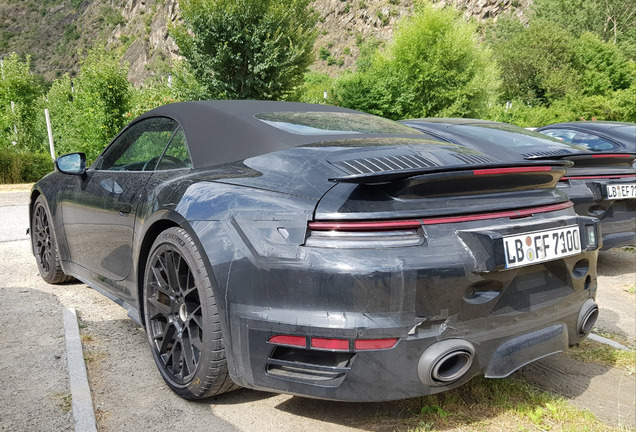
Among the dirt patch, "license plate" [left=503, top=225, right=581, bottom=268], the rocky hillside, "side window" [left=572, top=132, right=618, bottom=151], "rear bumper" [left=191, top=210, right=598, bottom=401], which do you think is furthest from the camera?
the rocky hillside

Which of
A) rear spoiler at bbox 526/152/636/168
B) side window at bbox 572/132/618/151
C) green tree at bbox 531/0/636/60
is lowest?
side window at bbox 572/132/618/151

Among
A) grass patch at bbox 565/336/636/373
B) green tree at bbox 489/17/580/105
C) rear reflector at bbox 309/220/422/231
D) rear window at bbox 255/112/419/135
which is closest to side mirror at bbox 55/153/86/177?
rear window at bbox 255/112/419/135

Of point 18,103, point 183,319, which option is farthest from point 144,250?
point 18,103

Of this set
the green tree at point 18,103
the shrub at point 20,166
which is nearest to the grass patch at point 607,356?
the shrub at point 20,166

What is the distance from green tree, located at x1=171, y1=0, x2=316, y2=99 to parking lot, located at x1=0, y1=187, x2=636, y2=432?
729 inches

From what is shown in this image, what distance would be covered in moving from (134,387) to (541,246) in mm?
1975

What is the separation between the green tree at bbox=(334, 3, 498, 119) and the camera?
984 inches

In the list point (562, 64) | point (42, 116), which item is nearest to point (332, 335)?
point (42, 116)

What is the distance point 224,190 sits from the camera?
7.39 feet

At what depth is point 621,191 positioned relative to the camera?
4.74 metres

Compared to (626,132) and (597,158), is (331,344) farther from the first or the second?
(626,132)

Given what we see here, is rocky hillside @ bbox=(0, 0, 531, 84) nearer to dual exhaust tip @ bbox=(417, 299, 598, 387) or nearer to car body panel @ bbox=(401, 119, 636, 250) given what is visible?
car body panel @ bbox=(401, 119, 636, 250)

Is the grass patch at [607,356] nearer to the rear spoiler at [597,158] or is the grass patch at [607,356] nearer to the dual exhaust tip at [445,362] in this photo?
the dual exhaust tip at [445,362]

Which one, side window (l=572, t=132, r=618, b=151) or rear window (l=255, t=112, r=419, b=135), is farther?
side window (l=572, t=132, r=618, b=151)
